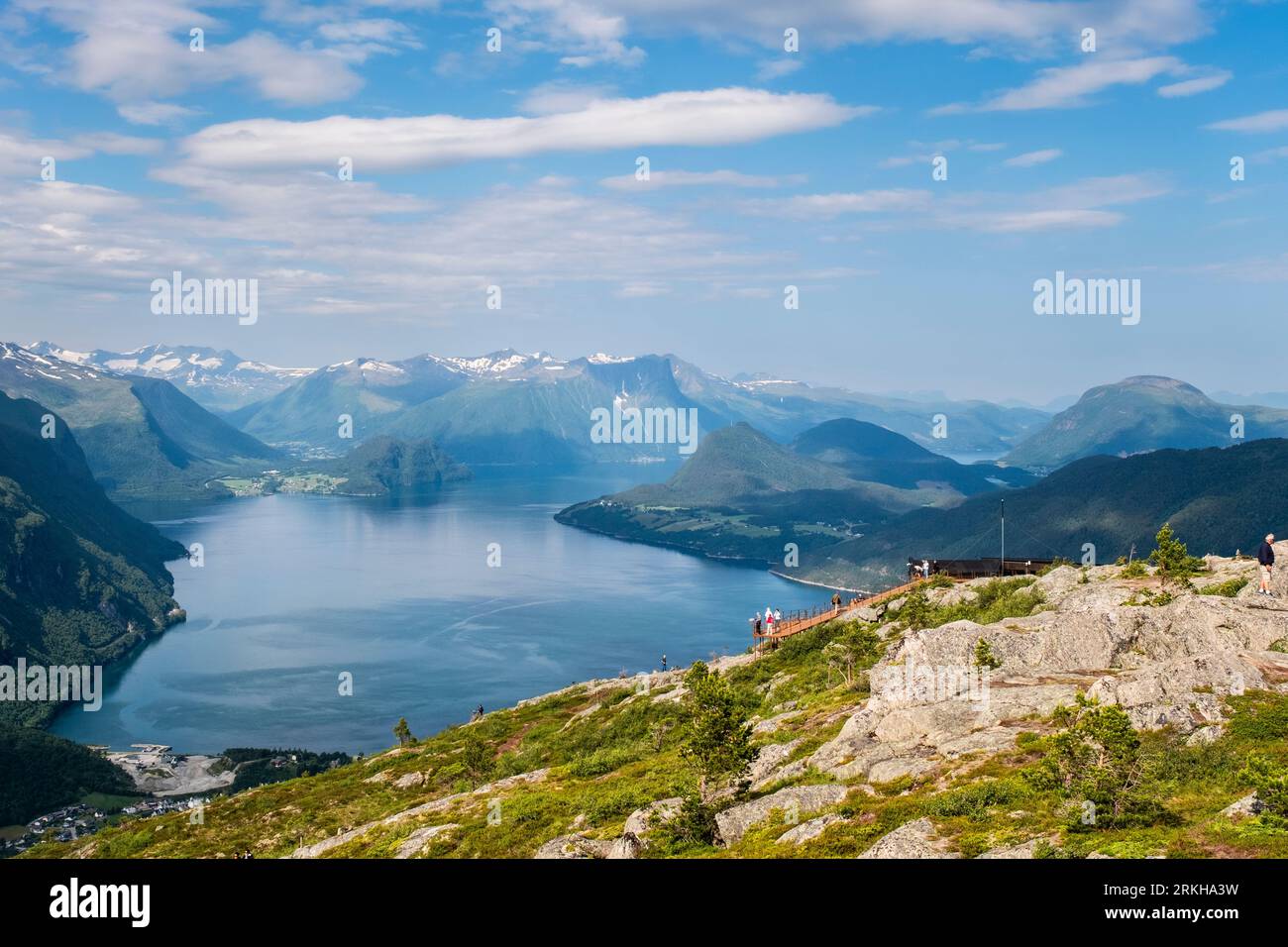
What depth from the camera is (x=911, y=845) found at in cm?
2688

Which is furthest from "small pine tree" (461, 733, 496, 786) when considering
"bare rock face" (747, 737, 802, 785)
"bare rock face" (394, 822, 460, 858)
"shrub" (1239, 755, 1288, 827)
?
"shrub" (1239, 755, 1288, 827)

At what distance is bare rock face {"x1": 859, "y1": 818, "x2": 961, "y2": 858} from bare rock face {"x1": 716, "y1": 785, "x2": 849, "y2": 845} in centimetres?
520

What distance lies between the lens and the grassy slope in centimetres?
2733

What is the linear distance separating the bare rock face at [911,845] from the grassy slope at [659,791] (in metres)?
0.56

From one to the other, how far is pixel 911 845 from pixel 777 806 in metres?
8.23

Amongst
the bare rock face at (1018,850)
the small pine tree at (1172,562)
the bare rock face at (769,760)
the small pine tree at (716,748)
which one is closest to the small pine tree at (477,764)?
the bare rock face at (769,760)

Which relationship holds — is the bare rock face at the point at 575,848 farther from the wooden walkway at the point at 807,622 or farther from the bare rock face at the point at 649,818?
the wooden walkway at the point at 807,622

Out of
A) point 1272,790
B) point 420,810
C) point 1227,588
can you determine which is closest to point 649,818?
point 1272,790

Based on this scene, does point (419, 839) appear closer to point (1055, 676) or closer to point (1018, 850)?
point (1055, 676)

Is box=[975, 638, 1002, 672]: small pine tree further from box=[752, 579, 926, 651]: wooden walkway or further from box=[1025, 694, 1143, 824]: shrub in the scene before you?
box=[752, 579, 926, 651]: wooden walkway

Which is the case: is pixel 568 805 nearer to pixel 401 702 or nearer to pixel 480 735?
pixel 480 735

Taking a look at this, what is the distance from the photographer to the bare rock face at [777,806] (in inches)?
1325
